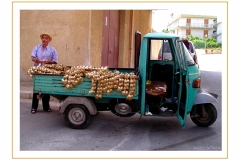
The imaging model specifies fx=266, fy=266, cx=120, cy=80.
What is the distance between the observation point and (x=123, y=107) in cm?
505

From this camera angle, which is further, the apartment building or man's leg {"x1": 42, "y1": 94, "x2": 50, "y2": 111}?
the apartment building

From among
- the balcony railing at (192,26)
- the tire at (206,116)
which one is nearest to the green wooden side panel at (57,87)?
the tire at (206,116)

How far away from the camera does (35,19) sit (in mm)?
8367

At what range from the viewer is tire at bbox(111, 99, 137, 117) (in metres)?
5.00

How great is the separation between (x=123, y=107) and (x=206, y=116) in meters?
1.66

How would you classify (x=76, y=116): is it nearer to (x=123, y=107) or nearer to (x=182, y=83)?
(x=123, y=107)

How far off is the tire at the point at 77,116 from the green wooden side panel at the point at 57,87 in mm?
301

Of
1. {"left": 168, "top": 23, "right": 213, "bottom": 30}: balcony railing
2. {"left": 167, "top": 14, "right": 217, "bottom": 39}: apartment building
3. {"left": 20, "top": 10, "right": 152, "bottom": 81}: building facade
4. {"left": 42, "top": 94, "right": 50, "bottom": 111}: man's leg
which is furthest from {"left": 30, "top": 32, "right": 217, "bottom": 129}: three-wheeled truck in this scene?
{"left": 168, "top": 23, "right": 213, "bottom": 30}: balcony railing

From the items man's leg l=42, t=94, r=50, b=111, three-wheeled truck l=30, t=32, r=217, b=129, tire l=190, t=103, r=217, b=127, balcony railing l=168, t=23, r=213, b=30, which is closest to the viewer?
three-wheeled truck l=30, t=32, r=217, b=129

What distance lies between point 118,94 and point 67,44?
163 inches

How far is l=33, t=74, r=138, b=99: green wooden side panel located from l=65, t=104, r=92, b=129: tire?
30cm

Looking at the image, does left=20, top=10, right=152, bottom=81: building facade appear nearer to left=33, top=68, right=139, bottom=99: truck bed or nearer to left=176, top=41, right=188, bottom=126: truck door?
left=33, top=68, right=139, bottom=99: truck bed

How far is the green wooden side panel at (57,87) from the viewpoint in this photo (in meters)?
4.81
